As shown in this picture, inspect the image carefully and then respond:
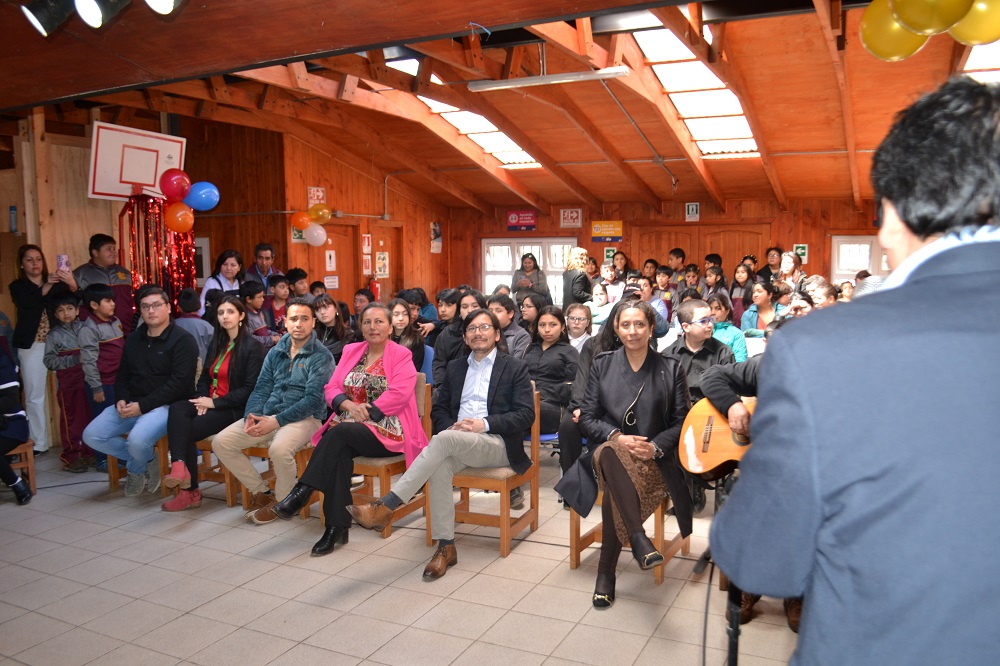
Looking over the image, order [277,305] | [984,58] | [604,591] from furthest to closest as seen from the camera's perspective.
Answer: [277,305], [984,58], [604,591]

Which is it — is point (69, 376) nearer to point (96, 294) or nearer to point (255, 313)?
point (96, 294)

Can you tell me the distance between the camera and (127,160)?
654 centimetres

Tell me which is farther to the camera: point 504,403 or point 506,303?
point 506,303

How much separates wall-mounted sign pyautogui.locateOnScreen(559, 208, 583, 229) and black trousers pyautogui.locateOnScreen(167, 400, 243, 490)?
8.26m

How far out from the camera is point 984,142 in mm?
905

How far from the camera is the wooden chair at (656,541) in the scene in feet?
11.2

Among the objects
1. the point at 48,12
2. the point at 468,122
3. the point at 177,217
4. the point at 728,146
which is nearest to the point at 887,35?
the point at 48,12

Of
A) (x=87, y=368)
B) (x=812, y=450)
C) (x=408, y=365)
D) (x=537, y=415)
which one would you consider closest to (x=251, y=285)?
(x=87, y=368)

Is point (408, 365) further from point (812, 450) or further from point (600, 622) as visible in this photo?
point (812, 450)

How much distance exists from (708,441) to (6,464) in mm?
4125

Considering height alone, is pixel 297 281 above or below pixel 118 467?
above

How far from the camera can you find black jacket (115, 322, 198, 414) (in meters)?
4.61

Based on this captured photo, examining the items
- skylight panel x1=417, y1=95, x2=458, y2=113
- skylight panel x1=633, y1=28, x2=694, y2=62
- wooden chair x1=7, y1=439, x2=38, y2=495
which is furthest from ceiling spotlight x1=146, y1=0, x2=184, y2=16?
skylight panel x1=417, y1=95, x2=458, y2=113

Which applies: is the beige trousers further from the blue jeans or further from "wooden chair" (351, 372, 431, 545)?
the blue jeans
